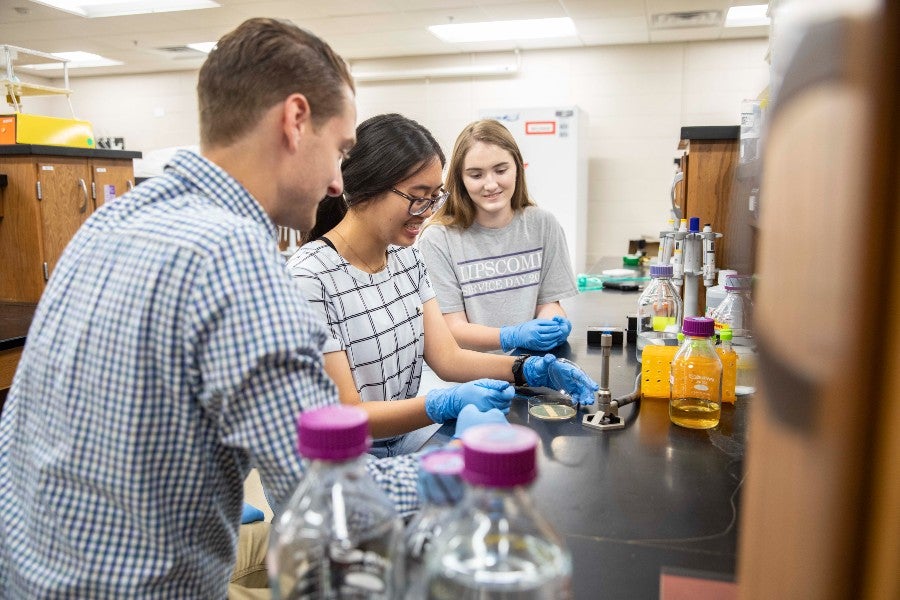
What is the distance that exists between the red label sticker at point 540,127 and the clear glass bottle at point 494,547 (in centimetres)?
587

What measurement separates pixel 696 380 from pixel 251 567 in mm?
934

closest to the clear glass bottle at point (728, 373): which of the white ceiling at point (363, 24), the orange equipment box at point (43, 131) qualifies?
the orange equipment box at point (43, 131)

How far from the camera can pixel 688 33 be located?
606 centimetres

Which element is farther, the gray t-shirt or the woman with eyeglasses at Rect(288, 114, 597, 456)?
the gray t-shirt

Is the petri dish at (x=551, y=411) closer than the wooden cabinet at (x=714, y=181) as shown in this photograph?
Yes

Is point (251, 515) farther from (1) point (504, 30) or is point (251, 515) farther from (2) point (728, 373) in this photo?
(1) point (504, 30)

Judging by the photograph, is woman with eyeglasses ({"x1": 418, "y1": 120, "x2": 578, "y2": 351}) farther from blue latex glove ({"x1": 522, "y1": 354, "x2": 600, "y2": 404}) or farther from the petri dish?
the petri dish

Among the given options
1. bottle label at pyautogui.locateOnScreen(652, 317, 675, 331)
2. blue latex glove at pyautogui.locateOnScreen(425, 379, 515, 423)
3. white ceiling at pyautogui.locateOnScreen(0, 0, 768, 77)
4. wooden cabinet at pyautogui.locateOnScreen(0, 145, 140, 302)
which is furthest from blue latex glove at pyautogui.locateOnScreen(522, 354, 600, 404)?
white ceiling at pyautogui.locateOnScreen(0, 0, 768, 77)

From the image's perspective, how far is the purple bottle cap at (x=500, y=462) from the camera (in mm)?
469

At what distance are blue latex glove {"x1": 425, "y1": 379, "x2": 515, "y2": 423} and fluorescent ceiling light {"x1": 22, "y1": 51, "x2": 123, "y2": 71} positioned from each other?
23.9 ft

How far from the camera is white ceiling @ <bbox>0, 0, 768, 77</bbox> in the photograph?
524 cm

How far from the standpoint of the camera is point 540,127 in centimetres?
612

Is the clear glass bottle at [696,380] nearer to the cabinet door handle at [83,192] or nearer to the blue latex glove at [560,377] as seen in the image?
the blue latex glove at [560,377]

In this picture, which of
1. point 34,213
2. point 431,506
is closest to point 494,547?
point 431,506
